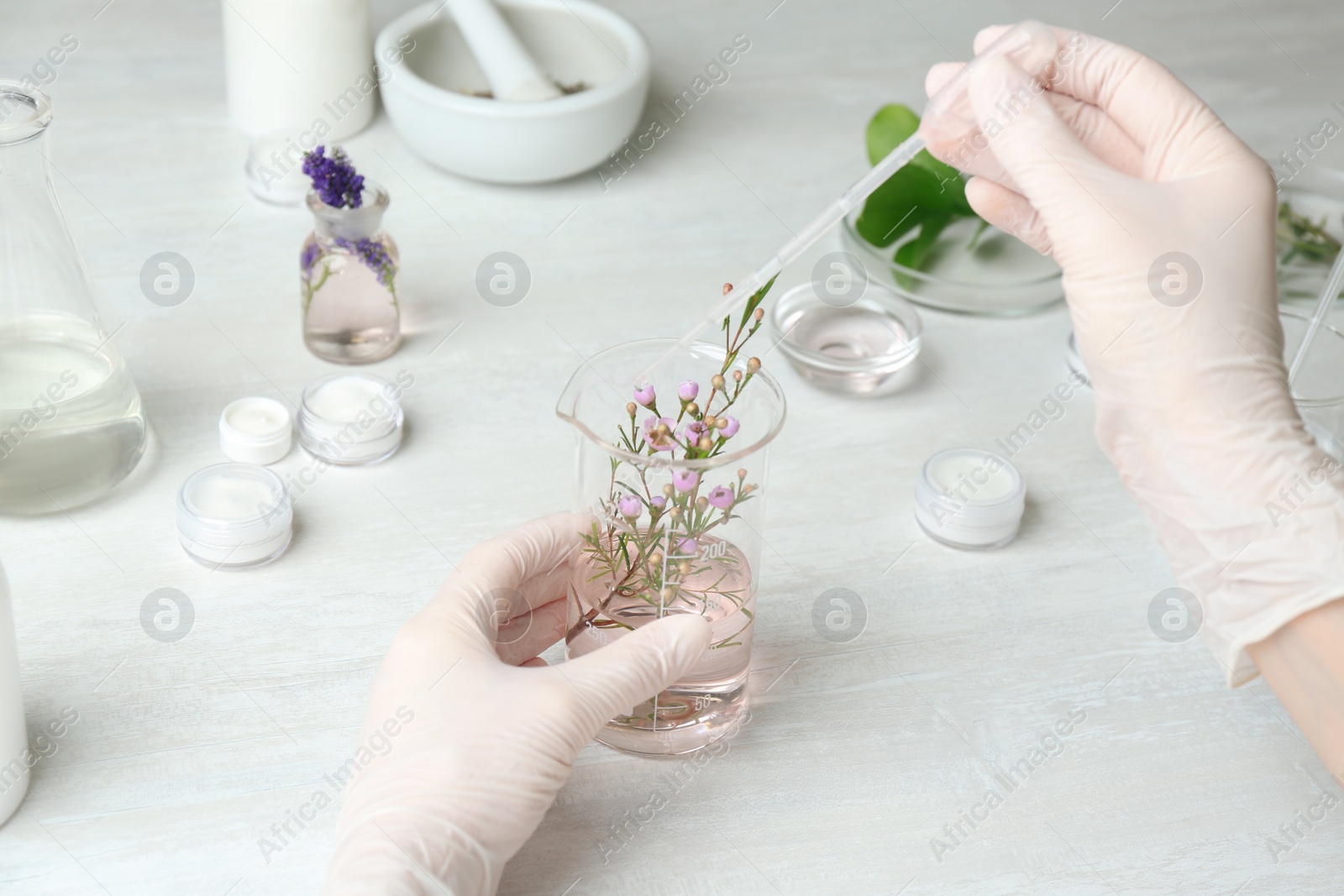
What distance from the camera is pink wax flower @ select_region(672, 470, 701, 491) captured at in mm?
859

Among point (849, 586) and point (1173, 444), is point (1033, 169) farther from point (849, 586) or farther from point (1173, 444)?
point (849, 586)

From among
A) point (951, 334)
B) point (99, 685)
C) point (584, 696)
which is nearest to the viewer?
point (584, 696)

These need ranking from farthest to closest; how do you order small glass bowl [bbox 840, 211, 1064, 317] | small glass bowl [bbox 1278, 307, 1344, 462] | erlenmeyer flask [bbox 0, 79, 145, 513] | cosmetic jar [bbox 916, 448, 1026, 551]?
small glass bowl [bbox 840, 211, 1064, 317], small glass bowl [bbox 1278, 307, 1344, 462], cosmetic jar [bbox 916, 448, 1026, 551], erlenmeyer flask [bbox 0, 79, 145, 513]

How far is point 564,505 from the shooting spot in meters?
1.23

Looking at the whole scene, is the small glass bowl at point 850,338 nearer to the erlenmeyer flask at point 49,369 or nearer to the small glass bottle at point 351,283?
the small glass bottle at point 351,283

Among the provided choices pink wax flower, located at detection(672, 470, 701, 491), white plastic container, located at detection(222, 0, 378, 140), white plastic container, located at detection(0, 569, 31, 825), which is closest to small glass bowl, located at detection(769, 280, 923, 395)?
pink wax flower, located at detection(672, 470, 701, 491)

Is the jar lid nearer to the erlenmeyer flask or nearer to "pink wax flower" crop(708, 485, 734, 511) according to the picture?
the erlenmeyer flask

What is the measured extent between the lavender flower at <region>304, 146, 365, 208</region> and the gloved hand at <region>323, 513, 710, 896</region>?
19.0 inches

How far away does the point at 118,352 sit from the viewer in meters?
1.17

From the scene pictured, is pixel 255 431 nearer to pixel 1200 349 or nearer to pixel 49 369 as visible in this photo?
pixel 49 369

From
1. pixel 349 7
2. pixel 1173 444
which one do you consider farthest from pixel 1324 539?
pixel 349 7

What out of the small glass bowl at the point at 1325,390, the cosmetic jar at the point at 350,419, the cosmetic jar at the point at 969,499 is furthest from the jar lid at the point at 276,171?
the small glass bowl at the point at 1325,390

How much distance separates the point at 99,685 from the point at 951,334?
100cm

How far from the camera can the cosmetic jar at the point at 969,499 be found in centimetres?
119
